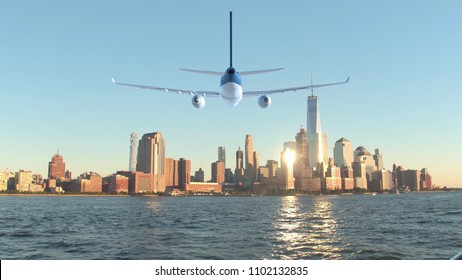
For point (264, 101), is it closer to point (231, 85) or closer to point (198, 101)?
point (198, 101)

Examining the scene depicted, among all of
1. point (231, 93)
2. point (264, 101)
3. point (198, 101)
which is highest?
→ point (264, 101)

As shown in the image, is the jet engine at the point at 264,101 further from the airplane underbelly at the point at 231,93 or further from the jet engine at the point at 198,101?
the jet engine at the point at 198,101

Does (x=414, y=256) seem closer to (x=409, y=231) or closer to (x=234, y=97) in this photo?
(x=409, y=231)

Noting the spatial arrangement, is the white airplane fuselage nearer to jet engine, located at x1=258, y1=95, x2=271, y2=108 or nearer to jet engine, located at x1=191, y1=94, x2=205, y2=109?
jet engine, located at x1=191, y1=94, x2=205, y2=109

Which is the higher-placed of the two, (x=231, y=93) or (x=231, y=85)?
(x=231, y=85)

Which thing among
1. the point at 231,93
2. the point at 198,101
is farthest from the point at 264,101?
the point at 231,93

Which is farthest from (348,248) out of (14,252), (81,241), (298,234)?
(14,252)
